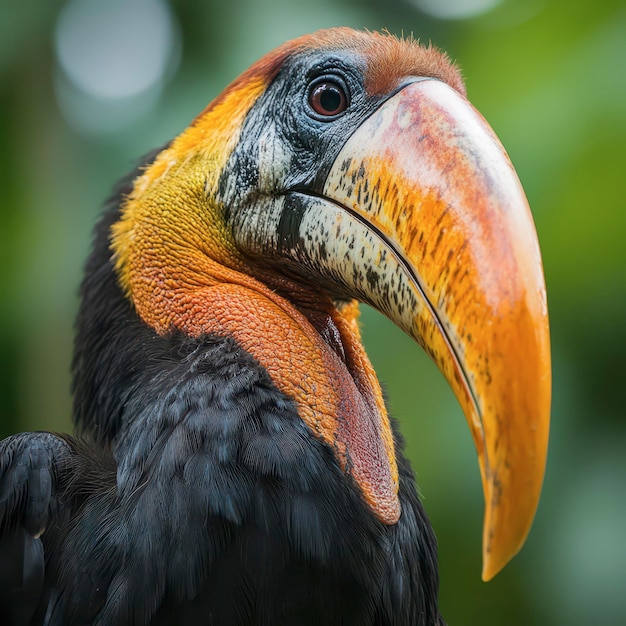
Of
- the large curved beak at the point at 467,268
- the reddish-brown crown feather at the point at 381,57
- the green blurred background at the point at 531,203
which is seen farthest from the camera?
the green blurred background at the point at 531,203

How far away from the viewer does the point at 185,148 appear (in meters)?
1.89

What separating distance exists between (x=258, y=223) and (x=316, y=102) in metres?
A: 0.29

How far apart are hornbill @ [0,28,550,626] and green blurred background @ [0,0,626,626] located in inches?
82.6

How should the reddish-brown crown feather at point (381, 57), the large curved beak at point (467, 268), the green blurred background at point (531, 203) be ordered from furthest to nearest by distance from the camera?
the green blurred background at point (531, 203) < the reddish-brown crown feather at point (381, 57) < the large curved beak at point (467, 268)

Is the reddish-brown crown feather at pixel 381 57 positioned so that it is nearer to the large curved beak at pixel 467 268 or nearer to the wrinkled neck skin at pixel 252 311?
→ the large curved beak at pixel 467 268

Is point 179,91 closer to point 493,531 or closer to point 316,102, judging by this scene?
point 316,102

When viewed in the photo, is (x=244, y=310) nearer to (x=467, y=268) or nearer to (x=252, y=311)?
(x=252, y=311)

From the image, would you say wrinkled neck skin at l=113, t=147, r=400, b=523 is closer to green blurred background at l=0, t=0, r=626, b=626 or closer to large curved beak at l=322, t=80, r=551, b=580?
large curved beak at l=322, t=80, r=551, b=580

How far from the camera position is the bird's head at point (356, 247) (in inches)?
46.8

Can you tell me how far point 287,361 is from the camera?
163cm

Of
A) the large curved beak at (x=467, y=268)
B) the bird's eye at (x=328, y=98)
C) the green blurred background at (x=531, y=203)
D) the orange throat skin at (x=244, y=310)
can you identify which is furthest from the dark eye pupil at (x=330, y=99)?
the green blurred background at (x=531, y=203)

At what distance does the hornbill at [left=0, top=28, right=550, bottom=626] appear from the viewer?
1256mm

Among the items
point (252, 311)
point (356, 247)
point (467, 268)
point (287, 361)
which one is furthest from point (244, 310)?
point (467, 268)

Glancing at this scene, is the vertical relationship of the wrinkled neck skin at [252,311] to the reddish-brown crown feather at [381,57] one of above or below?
below
